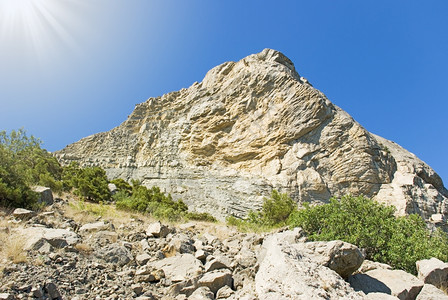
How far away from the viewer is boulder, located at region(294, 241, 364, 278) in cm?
514

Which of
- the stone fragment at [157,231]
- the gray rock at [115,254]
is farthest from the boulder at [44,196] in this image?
the gray rock at [115,254]

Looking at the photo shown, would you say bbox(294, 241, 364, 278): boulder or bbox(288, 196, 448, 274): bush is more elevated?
bbox(288, 196, 448, 274): bush

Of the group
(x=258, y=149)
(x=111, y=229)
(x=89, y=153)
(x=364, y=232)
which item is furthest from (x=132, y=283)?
(x=89, y=153)

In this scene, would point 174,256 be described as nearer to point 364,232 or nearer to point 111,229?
point 111,229

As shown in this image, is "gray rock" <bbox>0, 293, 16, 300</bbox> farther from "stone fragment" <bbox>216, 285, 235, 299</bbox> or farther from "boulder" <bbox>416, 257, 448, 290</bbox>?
"boulder" <bbox>416, 257, 448, 290</bbox>

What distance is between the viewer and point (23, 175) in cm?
996

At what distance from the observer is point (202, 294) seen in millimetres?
4852

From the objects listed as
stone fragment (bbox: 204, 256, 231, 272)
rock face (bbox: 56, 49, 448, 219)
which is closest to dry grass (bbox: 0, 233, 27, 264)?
stone fragment (bbox: 204, 256, 231, 272)

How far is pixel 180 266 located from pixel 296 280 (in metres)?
2.82

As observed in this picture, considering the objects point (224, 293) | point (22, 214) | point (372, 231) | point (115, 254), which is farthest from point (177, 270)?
point (372, 231)

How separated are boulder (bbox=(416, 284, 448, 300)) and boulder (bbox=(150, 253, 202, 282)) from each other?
4.19 meters

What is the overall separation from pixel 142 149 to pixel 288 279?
3179 cm

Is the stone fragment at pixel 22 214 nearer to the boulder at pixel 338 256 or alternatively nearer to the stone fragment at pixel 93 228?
the stone fragment at pixel 93 228

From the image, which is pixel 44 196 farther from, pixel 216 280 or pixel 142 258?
pixel 216 280
